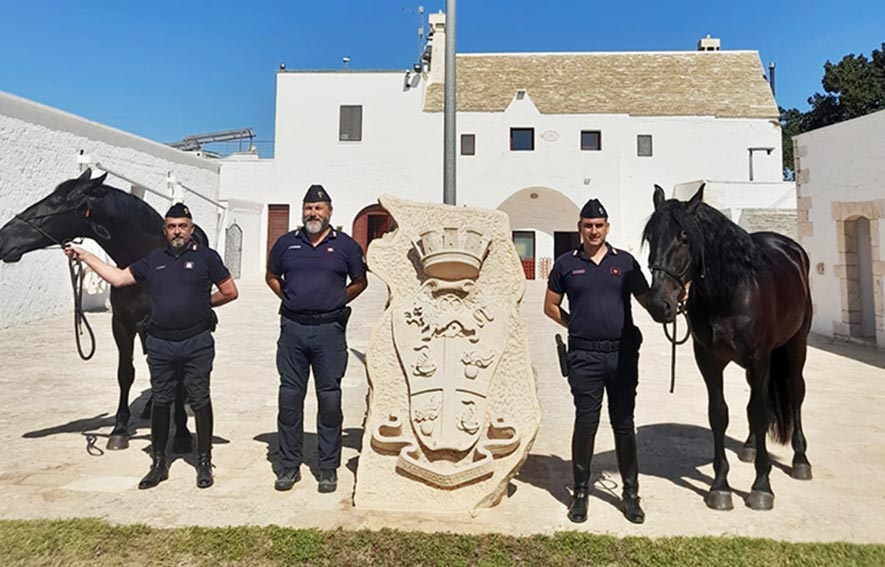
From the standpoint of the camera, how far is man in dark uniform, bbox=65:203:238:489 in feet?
12.4

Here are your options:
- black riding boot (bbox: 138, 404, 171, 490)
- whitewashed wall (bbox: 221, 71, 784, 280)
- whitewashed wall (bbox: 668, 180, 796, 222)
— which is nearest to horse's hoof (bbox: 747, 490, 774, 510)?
black riding boot (bbox: 138, 404, 171, 490)

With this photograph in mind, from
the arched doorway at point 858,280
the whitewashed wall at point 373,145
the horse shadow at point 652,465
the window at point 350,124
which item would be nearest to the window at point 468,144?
the whitewashed wall at point 373,145

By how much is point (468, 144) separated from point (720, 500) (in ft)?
64.3

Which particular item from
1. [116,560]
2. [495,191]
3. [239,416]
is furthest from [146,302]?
[495,191]

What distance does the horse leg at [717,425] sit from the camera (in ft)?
11.8

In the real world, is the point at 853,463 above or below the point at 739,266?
below

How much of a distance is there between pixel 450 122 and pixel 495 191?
49.0 ft

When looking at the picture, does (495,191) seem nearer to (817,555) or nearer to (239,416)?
(239,416)

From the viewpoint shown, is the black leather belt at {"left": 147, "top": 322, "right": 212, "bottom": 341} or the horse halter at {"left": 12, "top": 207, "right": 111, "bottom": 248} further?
the horse halter at {"left": 12, "top": 207, "right": 111, "bottom": 248}

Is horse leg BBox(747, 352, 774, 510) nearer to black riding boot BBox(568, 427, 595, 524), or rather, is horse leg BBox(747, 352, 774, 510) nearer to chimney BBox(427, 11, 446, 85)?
black riding boot BBox(568, 427, 595, 524)

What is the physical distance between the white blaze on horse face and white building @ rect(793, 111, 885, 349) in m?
10.5

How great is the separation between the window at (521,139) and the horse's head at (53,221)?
18930mm

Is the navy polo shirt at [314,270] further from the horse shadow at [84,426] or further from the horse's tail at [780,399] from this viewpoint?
the horse's tail at [780,399]

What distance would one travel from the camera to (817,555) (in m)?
2.95
